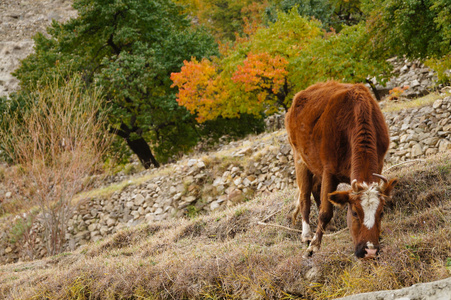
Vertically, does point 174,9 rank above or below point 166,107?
above

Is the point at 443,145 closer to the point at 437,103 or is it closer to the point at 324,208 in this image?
the point at 437,103

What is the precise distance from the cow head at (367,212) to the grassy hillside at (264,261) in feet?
0.88

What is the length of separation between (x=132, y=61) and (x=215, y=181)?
278 inches

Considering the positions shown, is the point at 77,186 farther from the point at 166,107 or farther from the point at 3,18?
the point at 3,18

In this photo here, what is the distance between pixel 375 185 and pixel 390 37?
20.9 feet

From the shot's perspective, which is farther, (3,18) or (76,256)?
(3,18)

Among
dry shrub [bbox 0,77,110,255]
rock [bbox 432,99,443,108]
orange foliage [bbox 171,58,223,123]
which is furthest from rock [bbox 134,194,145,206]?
rock [bbox 432,99,443,108]

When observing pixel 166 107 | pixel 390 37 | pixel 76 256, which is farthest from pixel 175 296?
pixel 166 107

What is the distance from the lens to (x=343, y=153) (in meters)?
4.92

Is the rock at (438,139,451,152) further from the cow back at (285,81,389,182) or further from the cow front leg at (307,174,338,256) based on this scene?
the cow front leg at (307,174,338,256)

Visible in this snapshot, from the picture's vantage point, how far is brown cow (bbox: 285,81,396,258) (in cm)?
418

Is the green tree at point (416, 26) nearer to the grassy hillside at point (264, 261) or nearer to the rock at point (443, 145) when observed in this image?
the rock at point (443, 145)

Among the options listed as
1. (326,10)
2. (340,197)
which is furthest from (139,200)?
(326,10)

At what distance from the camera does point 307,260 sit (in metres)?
4.97
